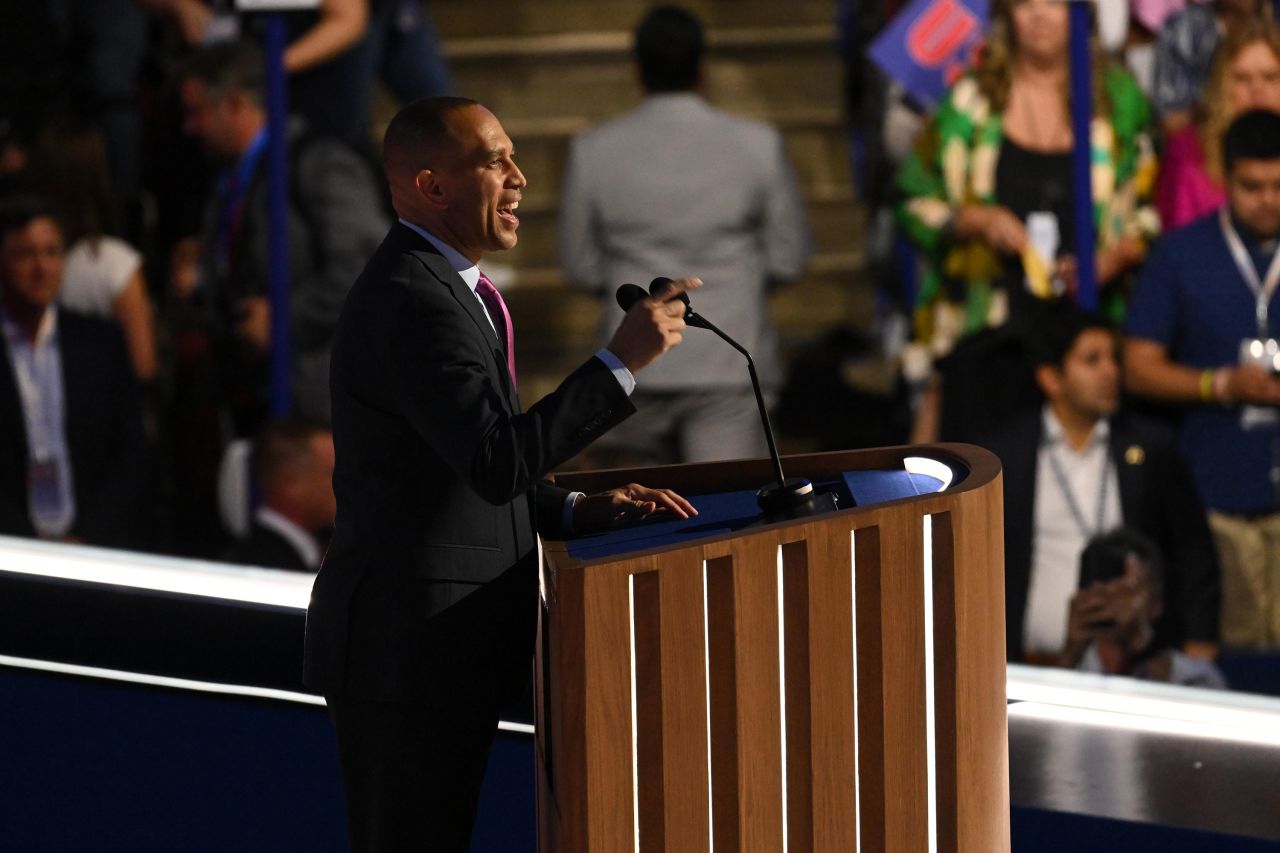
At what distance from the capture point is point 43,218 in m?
5.18

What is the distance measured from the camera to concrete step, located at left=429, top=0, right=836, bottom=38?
277 inches

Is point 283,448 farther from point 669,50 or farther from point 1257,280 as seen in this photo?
point 1257,280

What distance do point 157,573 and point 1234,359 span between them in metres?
2.28

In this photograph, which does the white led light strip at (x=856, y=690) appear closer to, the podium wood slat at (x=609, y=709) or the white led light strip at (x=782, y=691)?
the white led light strip at (x=782, y=691)

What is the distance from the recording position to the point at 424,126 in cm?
231

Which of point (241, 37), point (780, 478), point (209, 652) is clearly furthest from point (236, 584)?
point (241, 37)

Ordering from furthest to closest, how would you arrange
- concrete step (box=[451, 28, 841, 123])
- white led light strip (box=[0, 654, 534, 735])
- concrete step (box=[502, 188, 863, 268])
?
1. concrete step (box=[451, 28, 841, 123])
2. concrete step (box=[502, 188, 863, 268])
3. white led light strip (box=[0, 654, 534, 735])

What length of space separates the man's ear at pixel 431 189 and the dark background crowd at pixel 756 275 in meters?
1.69

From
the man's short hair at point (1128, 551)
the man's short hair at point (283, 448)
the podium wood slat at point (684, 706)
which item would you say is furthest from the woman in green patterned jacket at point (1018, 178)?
the podium wood slat at point (684, 706)

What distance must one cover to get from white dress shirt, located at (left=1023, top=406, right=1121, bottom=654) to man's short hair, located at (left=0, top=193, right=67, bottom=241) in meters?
2.38

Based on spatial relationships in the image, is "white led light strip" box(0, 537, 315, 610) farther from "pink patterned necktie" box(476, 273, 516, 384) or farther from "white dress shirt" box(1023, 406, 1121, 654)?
"white dress shirt" box(1023, 406, 1121, 654)

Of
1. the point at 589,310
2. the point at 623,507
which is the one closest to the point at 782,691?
the point at 623,507

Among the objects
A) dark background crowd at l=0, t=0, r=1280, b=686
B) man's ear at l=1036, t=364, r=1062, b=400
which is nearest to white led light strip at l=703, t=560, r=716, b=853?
dark background crowd at l=0, t=0, r=1280, b=686

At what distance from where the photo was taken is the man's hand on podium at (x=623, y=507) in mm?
2375
